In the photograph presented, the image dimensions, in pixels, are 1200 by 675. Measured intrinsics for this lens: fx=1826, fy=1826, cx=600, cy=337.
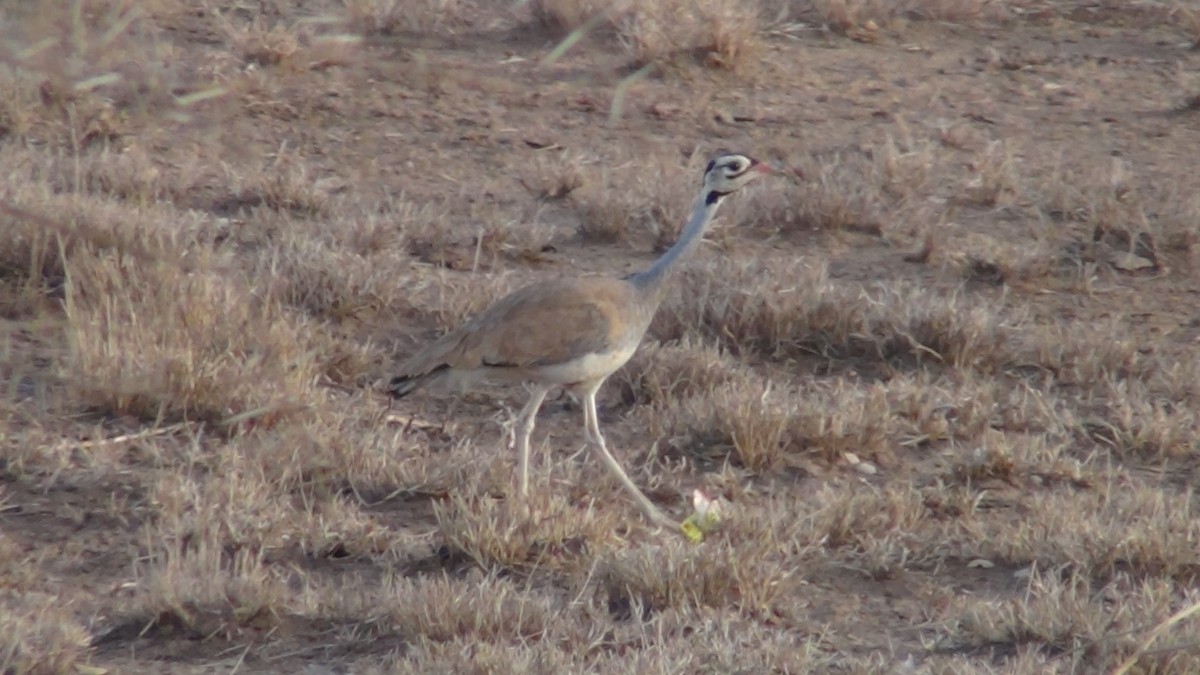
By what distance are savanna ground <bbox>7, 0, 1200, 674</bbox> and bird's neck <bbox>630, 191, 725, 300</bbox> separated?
52cm

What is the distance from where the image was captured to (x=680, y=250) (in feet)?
19.9

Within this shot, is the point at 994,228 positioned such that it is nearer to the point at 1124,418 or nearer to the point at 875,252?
the point at 875,252

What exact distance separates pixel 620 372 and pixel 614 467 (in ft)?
3.33

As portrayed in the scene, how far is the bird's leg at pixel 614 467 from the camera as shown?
566 cm

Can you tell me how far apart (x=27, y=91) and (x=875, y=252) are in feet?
13.5

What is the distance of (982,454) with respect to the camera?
6164 millimetres

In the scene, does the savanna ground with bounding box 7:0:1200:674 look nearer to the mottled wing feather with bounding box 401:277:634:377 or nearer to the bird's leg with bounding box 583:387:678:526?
the bird's leg with bounding box 583:387:678:526

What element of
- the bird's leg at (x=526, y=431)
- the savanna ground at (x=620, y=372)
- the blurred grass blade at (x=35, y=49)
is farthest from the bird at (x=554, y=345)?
Result: the blurred grass blade at (x=35, y=49)

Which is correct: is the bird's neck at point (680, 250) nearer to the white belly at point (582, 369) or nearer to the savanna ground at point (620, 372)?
the white belly at point (582, 369)

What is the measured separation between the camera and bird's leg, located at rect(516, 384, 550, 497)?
561 centimetres

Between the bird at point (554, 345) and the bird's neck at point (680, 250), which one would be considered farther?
the bird's neck at point (680, 250)

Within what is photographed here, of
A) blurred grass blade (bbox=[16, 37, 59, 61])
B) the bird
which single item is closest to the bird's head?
the bird

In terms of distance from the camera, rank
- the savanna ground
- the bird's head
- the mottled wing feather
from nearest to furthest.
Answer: the savanna ground, the mottled wing feather, the bird's head

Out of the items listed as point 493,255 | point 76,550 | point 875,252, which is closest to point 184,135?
point 493,255
